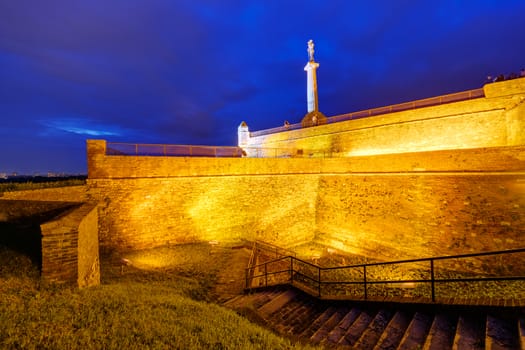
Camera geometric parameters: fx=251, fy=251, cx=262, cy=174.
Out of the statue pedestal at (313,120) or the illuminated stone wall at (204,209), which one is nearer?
the illuminated stone wall at (204,209)

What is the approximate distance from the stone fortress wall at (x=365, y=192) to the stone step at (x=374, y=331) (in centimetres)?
838

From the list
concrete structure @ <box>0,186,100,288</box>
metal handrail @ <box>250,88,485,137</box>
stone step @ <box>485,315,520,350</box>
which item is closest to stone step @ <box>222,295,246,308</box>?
concrete structure @ <box>0,186,100,288</box>

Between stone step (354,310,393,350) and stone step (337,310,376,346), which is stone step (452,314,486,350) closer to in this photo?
stone step (354,310,393,350)

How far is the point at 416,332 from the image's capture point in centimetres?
404

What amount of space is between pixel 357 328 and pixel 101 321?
4.21 m

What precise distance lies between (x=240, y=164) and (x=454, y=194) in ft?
34.1

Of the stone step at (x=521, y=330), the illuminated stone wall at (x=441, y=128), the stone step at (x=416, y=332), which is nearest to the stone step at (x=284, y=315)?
the stone step at (x=416, y=332)

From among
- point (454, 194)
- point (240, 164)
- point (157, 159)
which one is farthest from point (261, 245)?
point (454, 194)

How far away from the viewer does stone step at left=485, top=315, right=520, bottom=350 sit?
321cm

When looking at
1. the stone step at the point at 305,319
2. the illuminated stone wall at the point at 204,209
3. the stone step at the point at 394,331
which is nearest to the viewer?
the stone step at the point at 394,331

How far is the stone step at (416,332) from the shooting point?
147 inches

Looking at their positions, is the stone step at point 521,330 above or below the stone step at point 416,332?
above

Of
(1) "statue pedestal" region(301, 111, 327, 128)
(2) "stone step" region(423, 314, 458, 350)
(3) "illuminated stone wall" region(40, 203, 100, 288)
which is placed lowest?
(2) "stone step" region(423, 314, 458, 350)

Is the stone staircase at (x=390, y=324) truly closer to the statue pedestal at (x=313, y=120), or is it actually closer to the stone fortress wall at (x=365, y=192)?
the stone fortress wall at (x=365, y=192)
